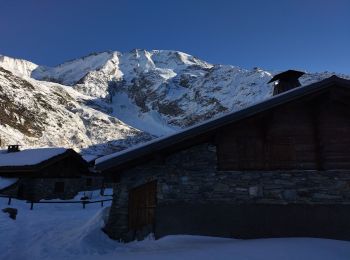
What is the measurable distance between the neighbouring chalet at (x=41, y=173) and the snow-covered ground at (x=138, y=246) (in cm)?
1167

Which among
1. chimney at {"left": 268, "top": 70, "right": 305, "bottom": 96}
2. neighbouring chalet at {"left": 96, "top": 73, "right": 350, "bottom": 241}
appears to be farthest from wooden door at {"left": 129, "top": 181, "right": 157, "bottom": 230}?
chimney at {"left": 268, "top": 70, "right": 305, "bottom": 96}

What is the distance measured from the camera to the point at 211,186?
10.7 metres

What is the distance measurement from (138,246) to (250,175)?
4032 millimetres

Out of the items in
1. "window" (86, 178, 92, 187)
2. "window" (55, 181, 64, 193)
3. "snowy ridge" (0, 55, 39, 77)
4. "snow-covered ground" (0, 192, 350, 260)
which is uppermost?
"snowy ridge" (0, 55, 39, 77)

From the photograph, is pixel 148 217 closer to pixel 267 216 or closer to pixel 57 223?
pixel 267 216

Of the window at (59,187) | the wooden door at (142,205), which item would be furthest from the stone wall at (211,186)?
the window at (59,187)

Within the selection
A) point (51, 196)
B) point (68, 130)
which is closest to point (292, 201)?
point (51, 196)

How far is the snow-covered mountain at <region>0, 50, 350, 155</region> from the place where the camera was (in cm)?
7256

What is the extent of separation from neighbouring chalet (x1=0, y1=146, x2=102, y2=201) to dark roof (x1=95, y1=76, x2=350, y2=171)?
18638mm

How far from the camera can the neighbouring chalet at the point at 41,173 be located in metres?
26.4

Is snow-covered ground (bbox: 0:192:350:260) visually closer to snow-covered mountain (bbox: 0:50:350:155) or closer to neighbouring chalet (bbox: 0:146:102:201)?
neighbouring chalet (bbox: 0:146:102:201)

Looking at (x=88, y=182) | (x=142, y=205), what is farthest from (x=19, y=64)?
(x=142, y=205)

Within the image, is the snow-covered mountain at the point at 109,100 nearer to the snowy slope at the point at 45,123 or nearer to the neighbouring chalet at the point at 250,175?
the snowy slope at the point at 45,123

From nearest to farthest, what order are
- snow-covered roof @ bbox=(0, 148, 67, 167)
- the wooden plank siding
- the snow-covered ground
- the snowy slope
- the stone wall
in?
the snow-covered ground < the stone wall < the wooden plank siding < snow-covered roof @ bbox=(0, 148, 67, 167) < the snowy slope
